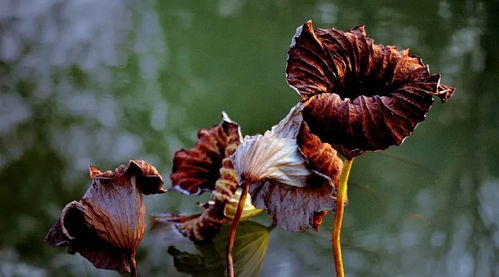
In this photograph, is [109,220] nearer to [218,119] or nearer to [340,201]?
[340,201]

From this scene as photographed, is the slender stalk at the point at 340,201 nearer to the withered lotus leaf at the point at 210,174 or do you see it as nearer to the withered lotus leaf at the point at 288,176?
the withered lotus leaf at the point at 288,176

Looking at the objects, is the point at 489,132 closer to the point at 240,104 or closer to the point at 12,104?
the point at 240,104

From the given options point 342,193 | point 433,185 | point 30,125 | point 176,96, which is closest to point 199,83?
point 176,96

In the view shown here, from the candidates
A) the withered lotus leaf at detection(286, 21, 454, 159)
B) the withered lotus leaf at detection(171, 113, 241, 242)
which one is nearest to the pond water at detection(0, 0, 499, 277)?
the withered lotus leaf at detection(171, 113, 241, 242)

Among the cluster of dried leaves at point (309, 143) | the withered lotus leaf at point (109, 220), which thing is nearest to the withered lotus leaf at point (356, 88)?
the cluster of dried leaves at point (309, 143)

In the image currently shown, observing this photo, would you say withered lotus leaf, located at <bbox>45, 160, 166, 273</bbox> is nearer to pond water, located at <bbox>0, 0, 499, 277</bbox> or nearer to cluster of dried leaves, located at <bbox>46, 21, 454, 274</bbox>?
cluster of dried leaves, located at <bbox>46, 21, 454, 274</bbox>

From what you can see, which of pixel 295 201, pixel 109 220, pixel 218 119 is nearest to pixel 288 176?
pixel 295 201
